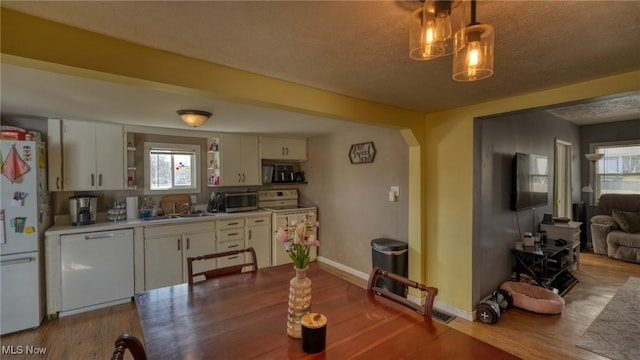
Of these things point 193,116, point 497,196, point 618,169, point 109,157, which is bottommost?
point 497,196

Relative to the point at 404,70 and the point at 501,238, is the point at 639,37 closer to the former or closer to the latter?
the point at 404,70

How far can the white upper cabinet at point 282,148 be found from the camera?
4.78 m

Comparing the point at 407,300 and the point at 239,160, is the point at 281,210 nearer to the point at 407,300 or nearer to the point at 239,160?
the point at 239,160

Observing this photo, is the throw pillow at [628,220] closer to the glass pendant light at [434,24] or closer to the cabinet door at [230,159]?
the glass pendant light at [434,24]

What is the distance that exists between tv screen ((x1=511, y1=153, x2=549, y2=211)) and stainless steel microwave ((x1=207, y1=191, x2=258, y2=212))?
365 cm

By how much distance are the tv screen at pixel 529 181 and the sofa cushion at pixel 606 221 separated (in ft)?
5.80

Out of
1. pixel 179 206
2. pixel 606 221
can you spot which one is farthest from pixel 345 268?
pixel 606 221

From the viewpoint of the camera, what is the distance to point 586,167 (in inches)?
221

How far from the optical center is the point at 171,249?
3.62 metres

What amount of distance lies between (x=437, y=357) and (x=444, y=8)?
126 cm

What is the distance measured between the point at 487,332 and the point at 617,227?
409 cm

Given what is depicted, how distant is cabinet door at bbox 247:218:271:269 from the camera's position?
4324mm

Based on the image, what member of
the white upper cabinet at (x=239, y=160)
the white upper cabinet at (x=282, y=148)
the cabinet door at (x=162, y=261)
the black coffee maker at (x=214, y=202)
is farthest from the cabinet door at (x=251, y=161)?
the cabinet door at (x=162, y=261)

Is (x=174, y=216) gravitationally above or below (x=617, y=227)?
above
